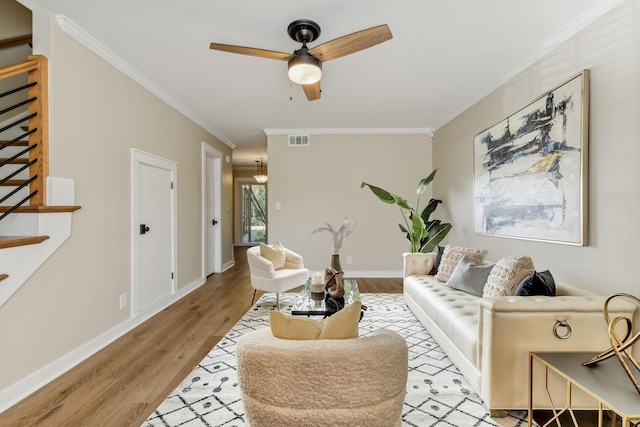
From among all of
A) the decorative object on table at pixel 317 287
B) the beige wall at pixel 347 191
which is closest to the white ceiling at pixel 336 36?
the beige wall at pixel 347 191

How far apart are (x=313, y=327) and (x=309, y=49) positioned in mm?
1919

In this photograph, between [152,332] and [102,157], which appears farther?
[152,332]

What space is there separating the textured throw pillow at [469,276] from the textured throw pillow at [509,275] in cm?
32

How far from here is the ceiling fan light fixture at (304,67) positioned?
215 cm

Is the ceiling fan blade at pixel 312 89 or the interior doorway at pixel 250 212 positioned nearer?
the ceiling fan blade at pixel 312 89

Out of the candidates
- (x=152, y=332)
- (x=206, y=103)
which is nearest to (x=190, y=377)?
(x=152, y=332)

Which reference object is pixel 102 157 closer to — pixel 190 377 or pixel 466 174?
pixel 190 377

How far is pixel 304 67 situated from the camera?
7.08 ft

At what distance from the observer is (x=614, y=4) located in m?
1.98

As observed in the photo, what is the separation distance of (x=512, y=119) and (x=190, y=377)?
3.58 metres

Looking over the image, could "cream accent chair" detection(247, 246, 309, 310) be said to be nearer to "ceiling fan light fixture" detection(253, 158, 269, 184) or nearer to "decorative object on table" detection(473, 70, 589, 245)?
"decorative object on table" detection(473, 70, 589, 245)

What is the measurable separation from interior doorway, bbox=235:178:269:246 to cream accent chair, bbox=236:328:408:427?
918 centimetres

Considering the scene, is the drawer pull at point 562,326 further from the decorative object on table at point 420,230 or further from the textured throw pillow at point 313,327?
the decorative object on table at point 420,230

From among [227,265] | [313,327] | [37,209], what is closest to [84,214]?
[37,209]
